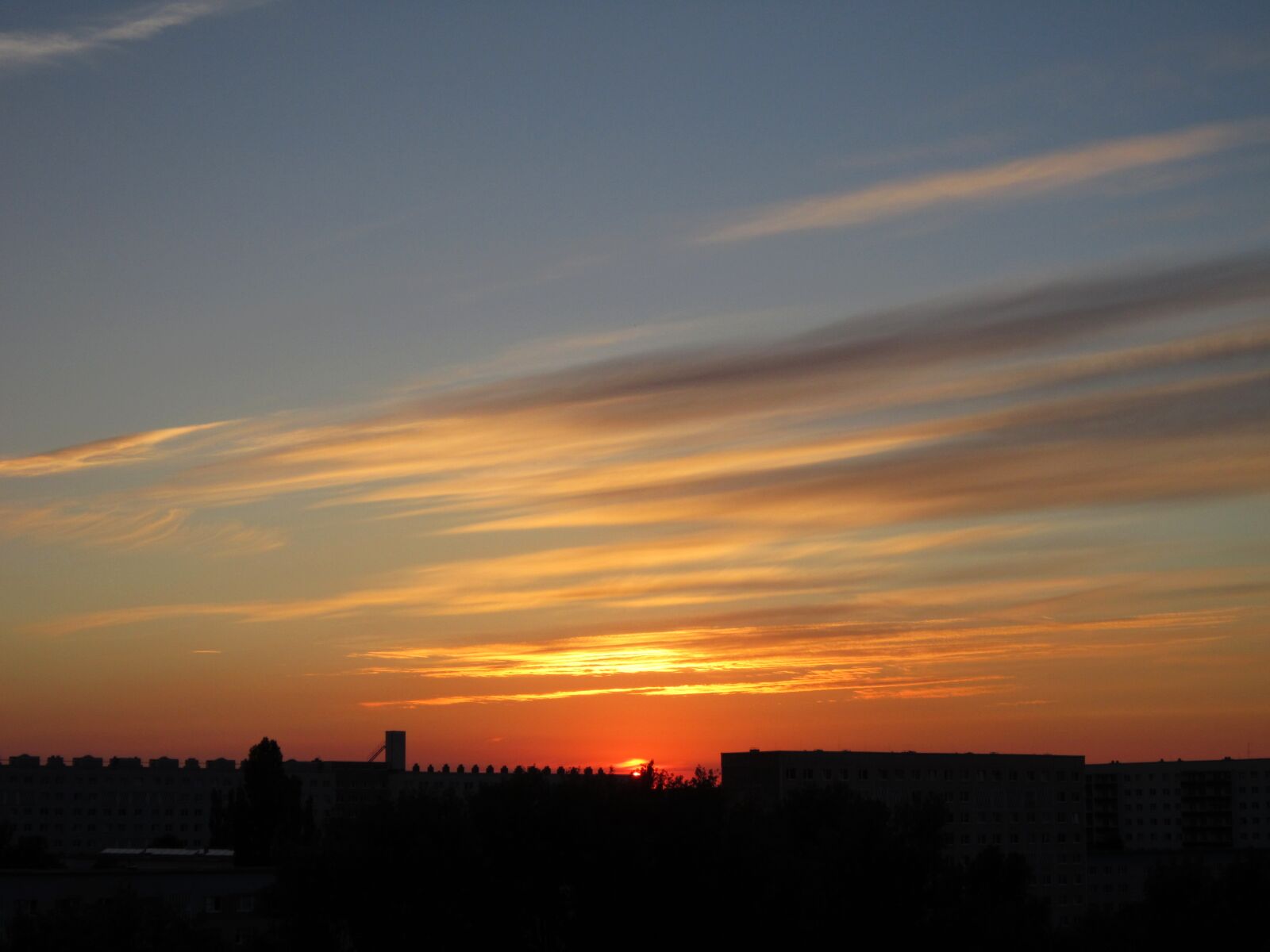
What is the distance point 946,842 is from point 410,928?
29.8 meters

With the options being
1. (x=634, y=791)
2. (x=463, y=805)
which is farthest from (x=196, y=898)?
(x=634, y=791)

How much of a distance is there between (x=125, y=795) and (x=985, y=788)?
11483 centimetres

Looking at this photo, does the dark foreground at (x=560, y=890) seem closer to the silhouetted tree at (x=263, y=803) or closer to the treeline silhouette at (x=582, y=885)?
the treeline silhouette at (x=582, y=885)

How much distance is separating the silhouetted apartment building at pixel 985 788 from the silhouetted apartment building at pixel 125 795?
205 ft

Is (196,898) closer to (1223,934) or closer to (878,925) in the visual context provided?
(878,925)

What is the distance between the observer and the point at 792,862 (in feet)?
185

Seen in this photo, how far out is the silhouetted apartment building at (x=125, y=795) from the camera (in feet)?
621

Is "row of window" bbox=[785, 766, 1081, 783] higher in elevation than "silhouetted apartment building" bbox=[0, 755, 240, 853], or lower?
higher

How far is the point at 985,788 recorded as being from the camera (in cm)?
13388

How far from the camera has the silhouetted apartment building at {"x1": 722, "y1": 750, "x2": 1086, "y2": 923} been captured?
5108 inches

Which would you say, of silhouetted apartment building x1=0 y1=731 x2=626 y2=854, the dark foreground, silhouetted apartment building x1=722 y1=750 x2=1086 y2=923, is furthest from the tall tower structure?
the dark foreground

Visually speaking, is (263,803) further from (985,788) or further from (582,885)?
(582,885)

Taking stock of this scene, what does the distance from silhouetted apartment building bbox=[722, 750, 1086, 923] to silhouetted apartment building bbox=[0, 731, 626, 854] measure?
62490 millimetres

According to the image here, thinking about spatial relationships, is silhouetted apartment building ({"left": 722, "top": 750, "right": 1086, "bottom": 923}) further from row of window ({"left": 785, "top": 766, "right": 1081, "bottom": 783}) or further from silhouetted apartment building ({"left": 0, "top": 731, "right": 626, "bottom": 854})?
Result: silhouetted apartment building ({"left": 0, "top": 731, "right": 626, "bottom": 854})
